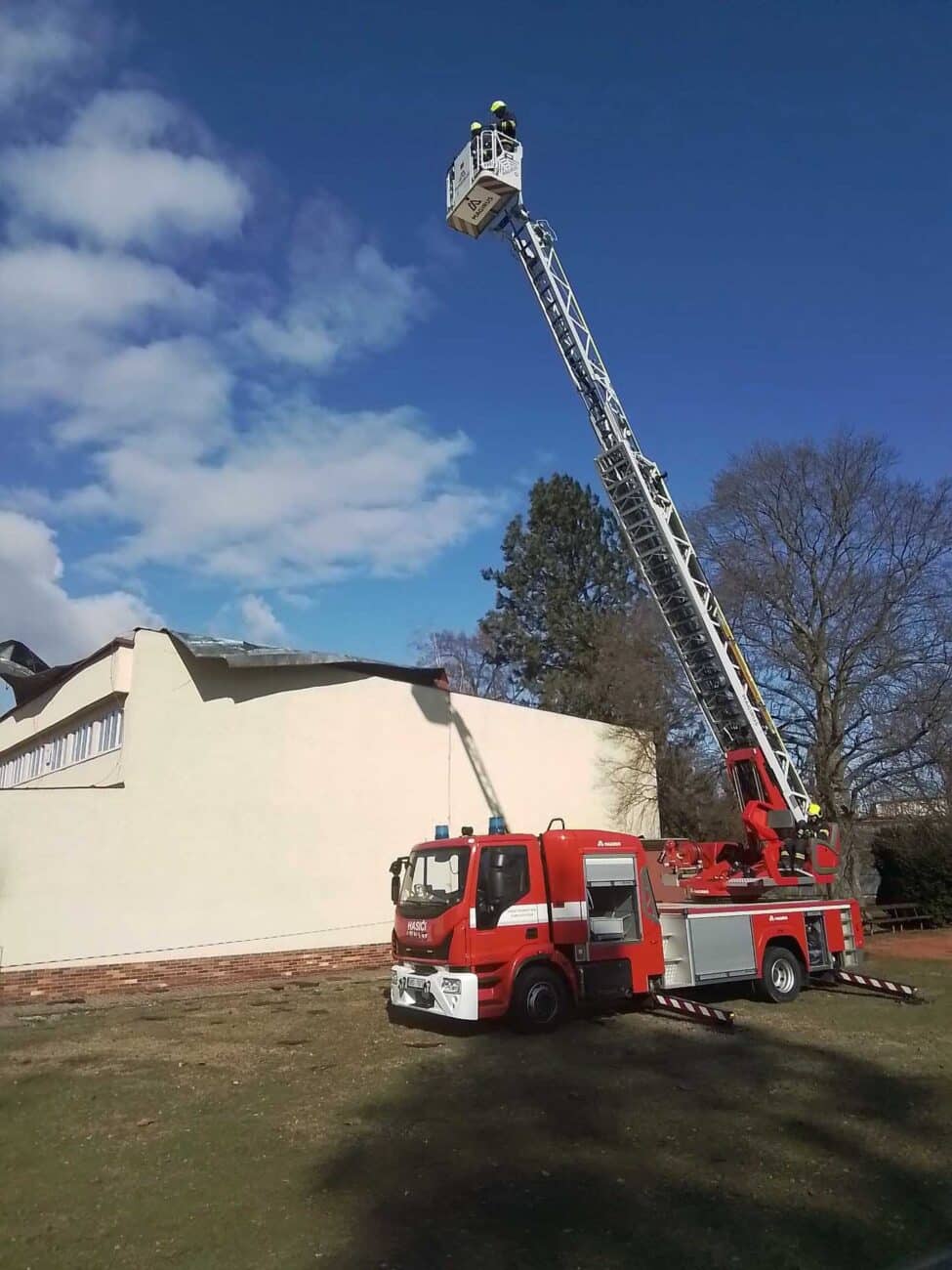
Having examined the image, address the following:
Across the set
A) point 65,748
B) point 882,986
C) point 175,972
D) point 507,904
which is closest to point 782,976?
point 882,986

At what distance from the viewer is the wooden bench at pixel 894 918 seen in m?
25.2

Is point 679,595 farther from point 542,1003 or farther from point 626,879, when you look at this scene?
point 542,1003

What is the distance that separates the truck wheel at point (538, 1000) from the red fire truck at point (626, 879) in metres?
0.02

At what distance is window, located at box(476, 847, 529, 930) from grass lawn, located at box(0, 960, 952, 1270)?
1500 mm

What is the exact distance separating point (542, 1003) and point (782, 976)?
14.8 feet

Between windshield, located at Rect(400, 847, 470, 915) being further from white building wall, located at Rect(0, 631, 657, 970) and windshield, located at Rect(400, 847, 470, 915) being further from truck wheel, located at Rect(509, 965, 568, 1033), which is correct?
white building wall, located at Rect(0, 631, 657, 970)

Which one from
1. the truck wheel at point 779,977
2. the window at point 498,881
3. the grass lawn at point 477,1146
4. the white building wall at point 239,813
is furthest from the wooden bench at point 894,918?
the window at point 498,881

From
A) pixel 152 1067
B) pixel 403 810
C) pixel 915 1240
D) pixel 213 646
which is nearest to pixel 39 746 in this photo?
pixel 213 646

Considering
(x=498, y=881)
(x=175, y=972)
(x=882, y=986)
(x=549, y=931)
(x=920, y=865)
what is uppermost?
(x=498, y=881)

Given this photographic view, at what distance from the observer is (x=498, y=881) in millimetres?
11305

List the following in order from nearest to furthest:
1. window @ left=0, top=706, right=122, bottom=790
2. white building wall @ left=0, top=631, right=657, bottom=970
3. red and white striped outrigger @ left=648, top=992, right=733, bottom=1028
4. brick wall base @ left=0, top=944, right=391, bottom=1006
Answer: red and white striped outrigger @ left=648, top=992, right=733, bottom=1028 → brick wall base @ left=0, top=944, right=391, bottom=1006 → white building wall @ left=0, top=631, right=657, bottom=970 → window @ left=0, top=706, right=122, bottom=790

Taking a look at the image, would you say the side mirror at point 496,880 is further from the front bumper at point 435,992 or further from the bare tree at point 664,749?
the bare tree at point 664,749

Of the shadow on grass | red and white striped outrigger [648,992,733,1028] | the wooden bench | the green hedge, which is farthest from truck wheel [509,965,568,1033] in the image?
the green hedge

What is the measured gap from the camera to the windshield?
11.4 meters
